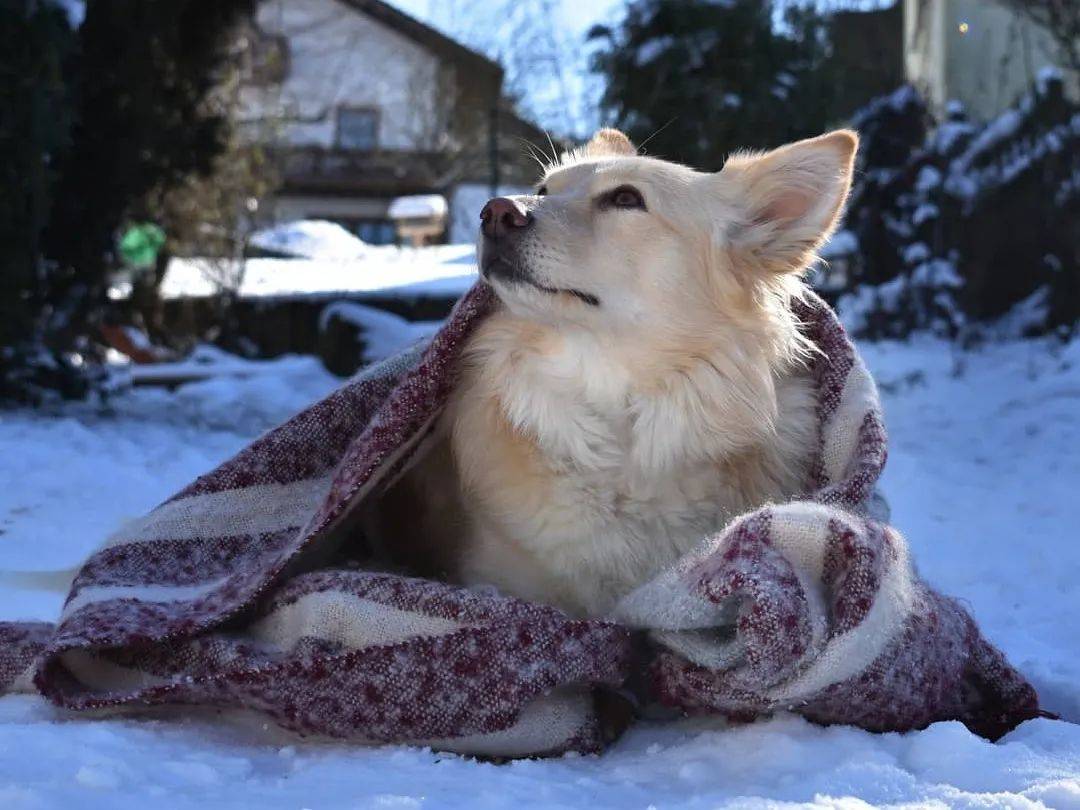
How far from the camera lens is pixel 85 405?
→ 6508 mm

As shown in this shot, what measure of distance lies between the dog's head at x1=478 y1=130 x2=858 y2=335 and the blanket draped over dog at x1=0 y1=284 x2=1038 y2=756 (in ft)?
1.11

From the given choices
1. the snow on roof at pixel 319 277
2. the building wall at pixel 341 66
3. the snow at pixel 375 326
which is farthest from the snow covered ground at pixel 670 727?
the building wall at pixel 341 66

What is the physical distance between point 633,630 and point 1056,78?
7105 millimetres

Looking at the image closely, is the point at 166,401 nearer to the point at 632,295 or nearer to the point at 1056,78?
the point at 632,295

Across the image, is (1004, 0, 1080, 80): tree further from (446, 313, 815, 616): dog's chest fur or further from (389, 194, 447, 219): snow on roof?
(389, 194, 447, 219): snow on roof

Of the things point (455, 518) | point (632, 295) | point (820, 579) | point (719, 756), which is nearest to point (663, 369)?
point (632, 295)

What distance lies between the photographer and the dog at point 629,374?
96.9 inches

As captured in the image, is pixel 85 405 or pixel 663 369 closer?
pixel 663 369

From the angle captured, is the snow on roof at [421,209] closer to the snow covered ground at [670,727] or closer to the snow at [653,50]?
the snow at [653,50]

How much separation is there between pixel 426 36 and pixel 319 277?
34.5ft

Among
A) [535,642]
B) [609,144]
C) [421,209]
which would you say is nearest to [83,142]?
[609,144]

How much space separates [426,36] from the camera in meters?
20.8

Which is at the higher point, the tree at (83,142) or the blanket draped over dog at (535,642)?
the tree at (83,142)

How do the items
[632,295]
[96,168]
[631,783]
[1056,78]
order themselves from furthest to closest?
[1056,78] → [96,168] → [632,295] → [631,783]
